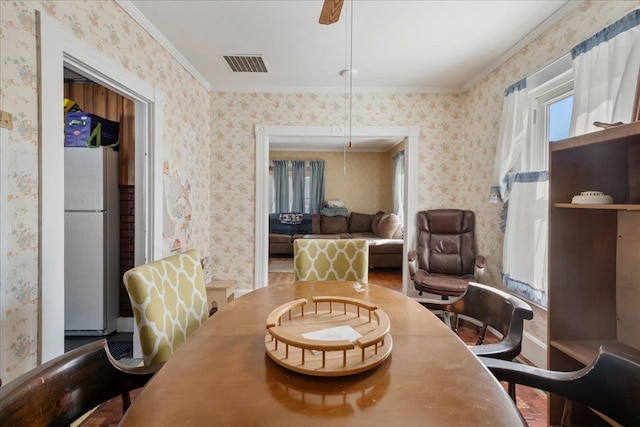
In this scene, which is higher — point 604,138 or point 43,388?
point 604,138

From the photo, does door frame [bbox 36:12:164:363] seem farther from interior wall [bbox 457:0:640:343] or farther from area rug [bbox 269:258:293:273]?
area rug [bbox 269:258:293:273]

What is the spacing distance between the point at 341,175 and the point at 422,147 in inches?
147

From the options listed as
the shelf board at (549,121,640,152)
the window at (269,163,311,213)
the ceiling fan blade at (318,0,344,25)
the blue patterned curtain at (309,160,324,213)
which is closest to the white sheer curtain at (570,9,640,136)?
the shelf board at (549,121,640,152)

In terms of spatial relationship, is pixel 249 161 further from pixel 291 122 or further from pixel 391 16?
pixel 391 16

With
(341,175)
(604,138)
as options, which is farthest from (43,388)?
(341,175)

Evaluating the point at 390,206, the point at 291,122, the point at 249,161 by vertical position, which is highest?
the point at 291,122

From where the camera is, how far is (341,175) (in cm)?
715

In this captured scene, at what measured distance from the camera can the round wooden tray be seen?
31.6 inches

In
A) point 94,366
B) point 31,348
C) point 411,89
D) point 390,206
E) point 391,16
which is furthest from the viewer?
point 390,206

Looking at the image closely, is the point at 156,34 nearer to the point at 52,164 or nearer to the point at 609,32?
the point at 52,164

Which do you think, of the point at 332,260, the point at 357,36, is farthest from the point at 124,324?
the point at 357,36

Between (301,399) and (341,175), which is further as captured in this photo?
(341,175)

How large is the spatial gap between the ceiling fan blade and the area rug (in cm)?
424

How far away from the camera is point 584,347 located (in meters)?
1.43
